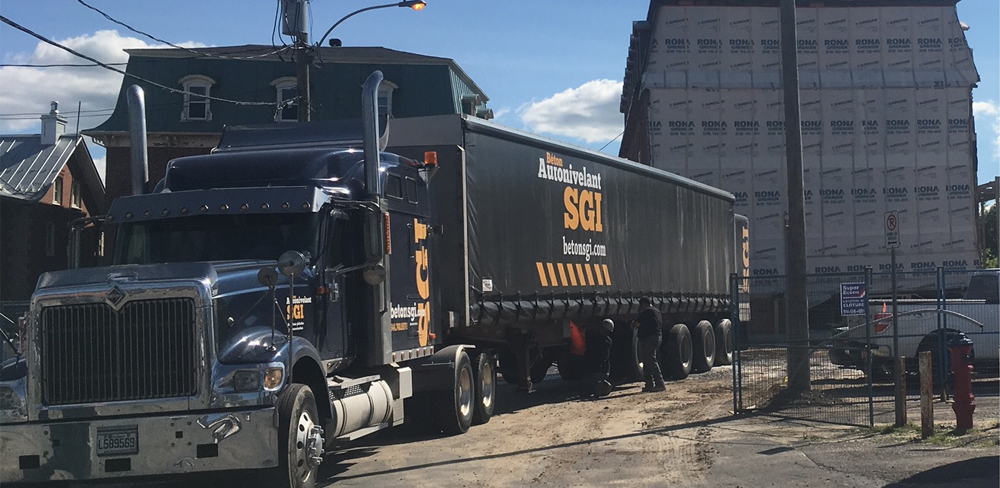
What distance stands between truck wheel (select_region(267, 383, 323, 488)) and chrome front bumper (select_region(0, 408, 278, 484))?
165 millimetres

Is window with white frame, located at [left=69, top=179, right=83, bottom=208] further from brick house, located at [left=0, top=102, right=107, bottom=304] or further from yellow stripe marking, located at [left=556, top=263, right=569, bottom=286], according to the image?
yellow stripe marking, located at [left=556, top=263, right=569, bottom=286]

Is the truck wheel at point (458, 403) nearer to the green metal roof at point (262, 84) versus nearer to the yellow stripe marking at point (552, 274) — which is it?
the yellow stripe marking at point (552, 274)

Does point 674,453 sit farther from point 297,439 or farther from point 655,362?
point 655,362

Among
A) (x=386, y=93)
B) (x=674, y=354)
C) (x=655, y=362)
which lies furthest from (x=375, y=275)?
(x=386, y=93)

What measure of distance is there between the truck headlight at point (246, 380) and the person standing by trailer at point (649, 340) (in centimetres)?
1046

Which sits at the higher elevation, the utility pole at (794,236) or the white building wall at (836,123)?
the white building wall at (836,123)

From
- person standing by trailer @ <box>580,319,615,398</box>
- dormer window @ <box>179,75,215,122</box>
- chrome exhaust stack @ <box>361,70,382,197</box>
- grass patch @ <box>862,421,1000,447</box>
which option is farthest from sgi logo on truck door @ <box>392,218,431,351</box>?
dormer window @ <box>179,75,215,122</box>

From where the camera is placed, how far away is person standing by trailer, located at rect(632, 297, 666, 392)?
697 inches

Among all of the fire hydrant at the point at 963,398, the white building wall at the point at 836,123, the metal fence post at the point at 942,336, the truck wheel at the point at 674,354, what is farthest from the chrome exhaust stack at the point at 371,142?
the white building wall at the point at 836,123

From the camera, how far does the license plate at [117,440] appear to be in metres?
8.09

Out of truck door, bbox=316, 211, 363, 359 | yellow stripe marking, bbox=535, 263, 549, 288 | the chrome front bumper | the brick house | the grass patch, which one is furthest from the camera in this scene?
the brick house

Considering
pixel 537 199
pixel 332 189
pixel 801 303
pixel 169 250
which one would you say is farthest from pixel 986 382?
pixel 169 250

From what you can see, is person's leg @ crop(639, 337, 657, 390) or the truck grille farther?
person's leg @ crop(639, 337, 657, 390)

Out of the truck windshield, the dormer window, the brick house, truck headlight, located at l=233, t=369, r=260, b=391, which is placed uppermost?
the dormer window
